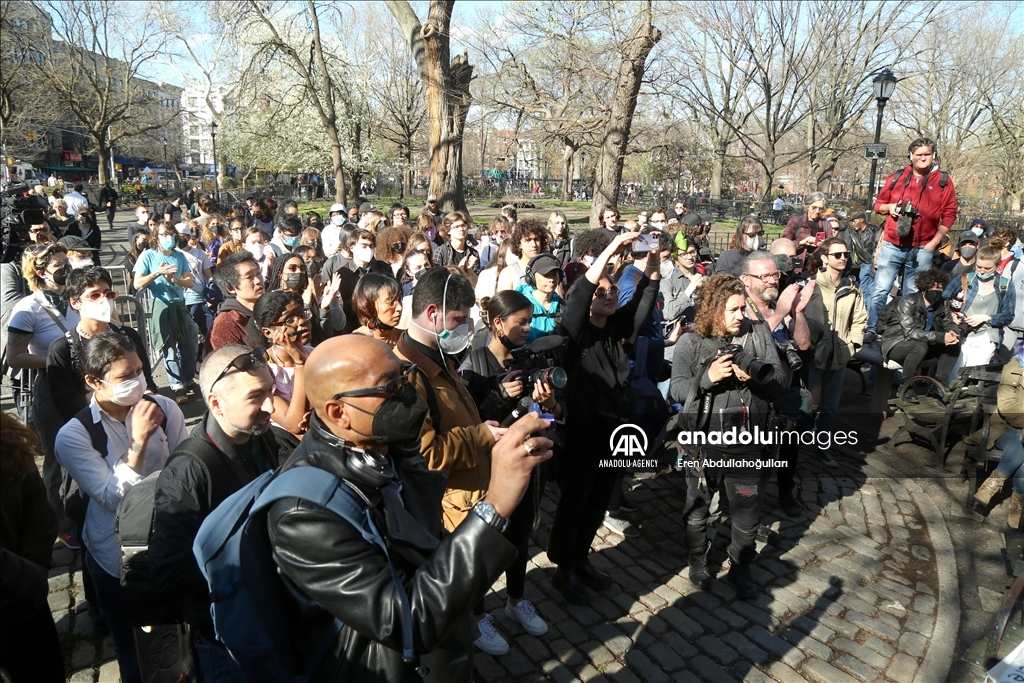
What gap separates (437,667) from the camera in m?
1.99

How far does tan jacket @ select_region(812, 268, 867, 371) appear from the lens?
6262 millimetres

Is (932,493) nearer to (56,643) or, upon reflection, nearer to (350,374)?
(350,374)

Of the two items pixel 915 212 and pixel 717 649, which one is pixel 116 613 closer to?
pixel 717 649

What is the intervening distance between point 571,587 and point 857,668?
1623 mm

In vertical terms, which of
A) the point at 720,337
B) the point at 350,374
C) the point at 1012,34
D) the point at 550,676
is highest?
the point at 1012,34

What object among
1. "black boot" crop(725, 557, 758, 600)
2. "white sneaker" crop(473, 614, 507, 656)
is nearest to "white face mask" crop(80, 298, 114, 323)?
"white sneaker" crop(473, 614, 507, 656)

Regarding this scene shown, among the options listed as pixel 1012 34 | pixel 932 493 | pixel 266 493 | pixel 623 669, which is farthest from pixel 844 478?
pixel 1012 34

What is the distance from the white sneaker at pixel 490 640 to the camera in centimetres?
380

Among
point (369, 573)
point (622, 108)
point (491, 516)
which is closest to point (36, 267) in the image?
point (369, 573)

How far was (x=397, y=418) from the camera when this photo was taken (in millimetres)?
1896

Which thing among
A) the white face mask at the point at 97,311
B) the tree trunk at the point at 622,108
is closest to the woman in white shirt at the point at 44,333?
the white face mask at the point at 97,311

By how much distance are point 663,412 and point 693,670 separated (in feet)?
6.43

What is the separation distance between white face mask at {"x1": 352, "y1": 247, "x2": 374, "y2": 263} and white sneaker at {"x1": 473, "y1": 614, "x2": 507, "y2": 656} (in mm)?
3845

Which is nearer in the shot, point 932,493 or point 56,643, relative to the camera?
point 56,643
